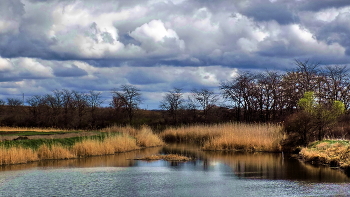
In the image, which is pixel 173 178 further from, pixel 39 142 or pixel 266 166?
pixel 39 142

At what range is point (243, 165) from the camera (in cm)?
2445

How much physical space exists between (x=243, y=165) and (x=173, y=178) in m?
6.52

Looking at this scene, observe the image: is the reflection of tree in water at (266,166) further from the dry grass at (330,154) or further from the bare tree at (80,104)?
the bare tree at (80,104)

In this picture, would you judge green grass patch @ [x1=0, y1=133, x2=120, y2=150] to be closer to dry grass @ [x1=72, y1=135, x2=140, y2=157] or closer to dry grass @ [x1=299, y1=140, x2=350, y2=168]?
dry grass @ [x1=72, y1=135, x2=140, y2=157]

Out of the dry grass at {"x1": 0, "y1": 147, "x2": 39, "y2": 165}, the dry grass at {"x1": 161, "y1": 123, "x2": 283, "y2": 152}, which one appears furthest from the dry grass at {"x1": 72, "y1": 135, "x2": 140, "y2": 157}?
the dry grass at {"x1": 161, "y1": 123, "x2": 283, "y2": 152}

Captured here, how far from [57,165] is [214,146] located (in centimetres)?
1389

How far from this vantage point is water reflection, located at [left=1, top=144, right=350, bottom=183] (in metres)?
19.8

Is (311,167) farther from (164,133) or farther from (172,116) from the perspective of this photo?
(172,116)

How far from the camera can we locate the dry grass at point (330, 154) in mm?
22391

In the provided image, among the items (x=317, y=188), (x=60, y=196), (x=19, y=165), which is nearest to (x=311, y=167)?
(x=317, y=188)

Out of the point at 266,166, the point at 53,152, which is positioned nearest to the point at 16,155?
the point at 53,152

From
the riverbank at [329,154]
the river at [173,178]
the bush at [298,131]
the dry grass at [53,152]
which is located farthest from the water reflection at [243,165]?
the bush at [298,131]

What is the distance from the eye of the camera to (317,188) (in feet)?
53.8

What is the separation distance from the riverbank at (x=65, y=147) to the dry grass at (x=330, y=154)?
13775 millimetres
